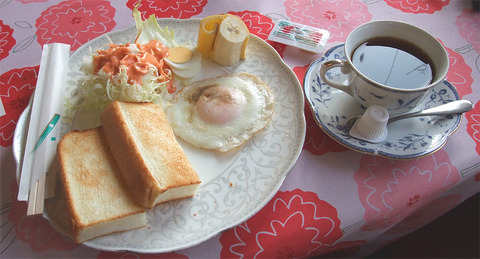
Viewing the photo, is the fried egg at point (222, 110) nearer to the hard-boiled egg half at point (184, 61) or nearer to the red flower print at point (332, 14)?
the hard-boiled egg half at point (184, 61)

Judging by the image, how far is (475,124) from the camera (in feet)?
5.19

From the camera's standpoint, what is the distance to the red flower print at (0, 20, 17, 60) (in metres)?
1.83

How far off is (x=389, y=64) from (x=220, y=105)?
77 centimetres

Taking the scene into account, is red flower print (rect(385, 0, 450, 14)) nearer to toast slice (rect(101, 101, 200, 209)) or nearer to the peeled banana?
the peeled banana

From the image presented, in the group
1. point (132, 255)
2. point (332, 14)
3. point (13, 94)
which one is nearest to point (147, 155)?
point (132, 255)

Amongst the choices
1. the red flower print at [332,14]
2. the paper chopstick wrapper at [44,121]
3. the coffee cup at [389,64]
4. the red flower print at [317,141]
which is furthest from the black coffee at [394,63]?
the paper chopstick wrapper at [44,121]

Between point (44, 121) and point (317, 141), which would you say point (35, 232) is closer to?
point (44, 121)

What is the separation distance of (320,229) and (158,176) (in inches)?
24.5

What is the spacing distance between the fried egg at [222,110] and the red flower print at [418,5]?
3.63ft

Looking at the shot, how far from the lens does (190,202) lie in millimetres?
1321

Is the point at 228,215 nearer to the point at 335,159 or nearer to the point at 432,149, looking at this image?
the point at 335,159

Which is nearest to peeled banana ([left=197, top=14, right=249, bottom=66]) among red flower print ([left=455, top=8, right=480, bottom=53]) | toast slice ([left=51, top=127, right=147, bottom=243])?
toast slice ([left=51, top=127, right=147, bottom=243])

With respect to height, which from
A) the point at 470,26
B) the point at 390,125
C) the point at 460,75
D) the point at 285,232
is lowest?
the point at 285,232

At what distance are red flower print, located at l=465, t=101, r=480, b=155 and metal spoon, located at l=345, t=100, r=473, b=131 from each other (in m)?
0.15
